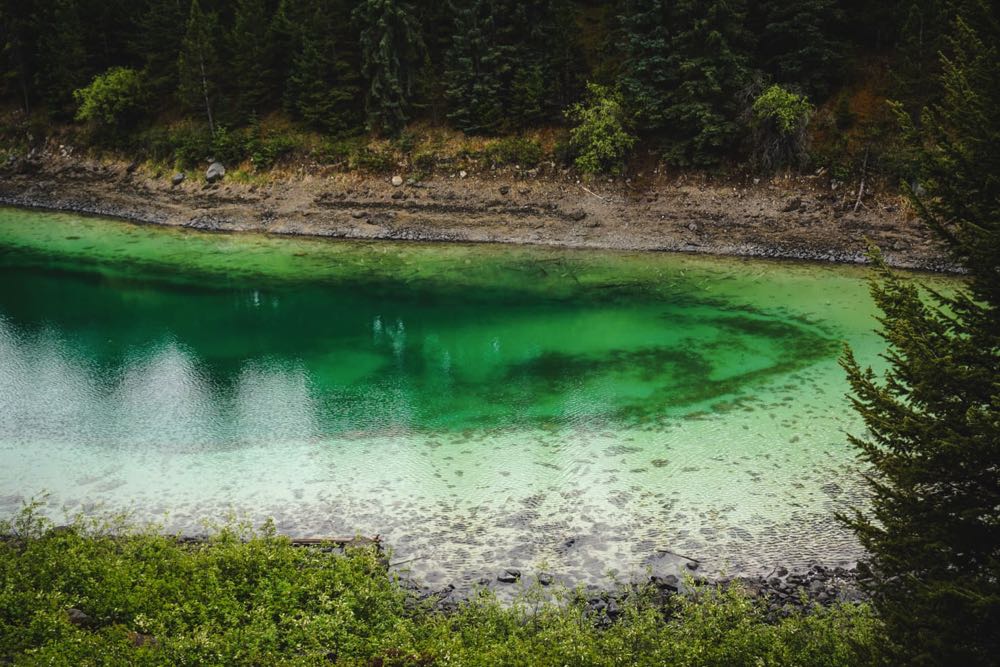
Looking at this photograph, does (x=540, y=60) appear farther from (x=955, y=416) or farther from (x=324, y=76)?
(x=955, y=416)

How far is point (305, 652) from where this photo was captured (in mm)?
9742

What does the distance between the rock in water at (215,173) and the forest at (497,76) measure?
0.68 m

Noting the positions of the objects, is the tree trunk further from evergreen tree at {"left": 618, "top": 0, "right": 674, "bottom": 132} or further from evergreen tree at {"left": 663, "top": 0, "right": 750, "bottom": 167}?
evergreen tree at {"left": 663, "top": 0, "right": 750, "bottom": 167}

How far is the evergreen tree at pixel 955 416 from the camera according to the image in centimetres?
754

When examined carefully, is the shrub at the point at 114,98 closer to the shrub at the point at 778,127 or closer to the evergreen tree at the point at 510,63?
the evergreen tree at the point at 510,63

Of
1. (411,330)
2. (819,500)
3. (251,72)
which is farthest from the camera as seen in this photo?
(251,72)

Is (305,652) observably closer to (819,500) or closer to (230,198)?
(819,500)

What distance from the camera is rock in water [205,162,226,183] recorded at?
1590 inches

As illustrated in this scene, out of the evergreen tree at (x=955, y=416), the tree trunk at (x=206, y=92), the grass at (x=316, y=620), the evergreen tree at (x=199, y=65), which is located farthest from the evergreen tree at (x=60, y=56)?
the evergreen tree at (x=955, y=416)

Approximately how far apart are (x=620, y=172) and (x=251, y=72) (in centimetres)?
2192

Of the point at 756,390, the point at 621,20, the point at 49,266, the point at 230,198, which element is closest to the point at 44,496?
the point at 756,390

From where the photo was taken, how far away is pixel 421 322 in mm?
26141

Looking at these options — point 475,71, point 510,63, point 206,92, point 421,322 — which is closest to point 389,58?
point 475,71

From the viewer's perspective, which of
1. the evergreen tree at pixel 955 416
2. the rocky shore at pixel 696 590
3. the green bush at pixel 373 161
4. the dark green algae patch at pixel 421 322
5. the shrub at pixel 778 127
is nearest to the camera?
the evergreen tree at pixel 955 416
